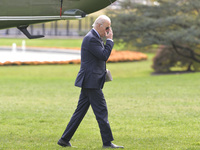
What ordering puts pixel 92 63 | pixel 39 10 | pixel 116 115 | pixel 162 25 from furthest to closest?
pixel 162 25
pixel 116 115
pixel 39 10
pixel 92 63

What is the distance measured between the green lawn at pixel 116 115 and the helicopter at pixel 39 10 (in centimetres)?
199

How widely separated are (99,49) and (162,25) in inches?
625

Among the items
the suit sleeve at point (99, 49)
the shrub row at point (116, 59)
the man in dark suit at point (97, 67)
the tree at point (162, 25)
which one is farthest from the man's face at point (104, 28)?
the shrub row at point (116, 59)

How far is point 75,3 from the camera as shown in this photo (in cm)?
721

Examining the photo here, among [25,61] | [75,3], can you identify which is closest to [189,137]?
[75,3]

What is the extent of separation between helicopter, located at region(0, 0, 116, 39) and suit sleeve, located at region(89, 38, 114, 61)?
100 cm

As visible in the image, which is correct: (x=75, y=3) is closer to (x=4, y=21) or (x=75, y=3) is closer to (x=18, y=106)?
(x=4, y=21)

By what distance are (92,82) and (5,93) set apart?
8.01 m

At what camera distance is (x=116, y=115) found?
9.73 m

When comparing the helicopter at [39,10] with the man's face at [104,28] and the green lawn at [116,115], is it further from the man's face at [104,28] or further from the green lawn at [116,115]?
the green lawn at [116,115]

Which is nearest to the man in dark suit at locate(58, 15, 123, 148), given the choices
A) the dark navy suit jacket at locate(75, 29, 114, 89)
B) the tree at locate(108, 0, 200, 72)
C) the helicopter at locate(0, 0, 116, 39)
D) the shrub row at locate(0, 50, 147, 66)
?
the dark navy suit jacket at locate(75, 29, 114, 89)

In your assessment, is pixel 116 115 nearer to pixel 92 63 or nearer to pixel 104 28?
pixel 92 63

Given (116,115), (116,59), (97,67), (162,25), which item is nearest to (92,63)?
(97,67)

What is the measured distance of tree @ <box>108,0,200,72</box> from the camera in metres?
21.3
